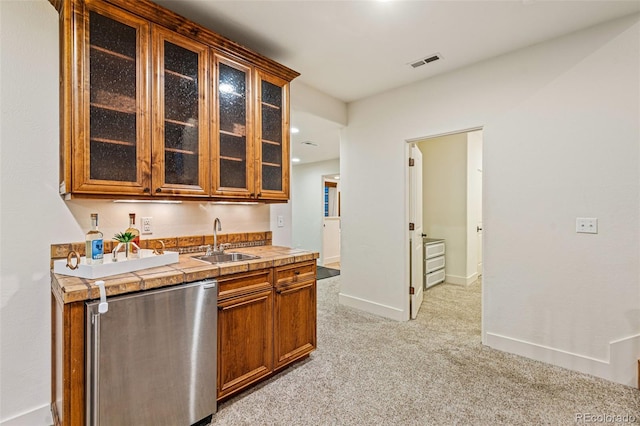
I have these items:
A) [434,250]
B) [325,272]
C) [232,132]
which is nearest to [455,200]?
[434,250]

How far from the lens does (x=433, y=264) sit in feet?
15.8

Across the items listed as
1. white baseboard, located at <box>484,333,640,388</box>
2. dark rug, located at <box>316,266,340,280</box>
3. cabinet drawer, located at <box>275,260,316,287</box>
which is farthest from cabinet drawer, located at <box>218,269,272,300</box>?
dark rug, located at <box>316,266,340,280</box>

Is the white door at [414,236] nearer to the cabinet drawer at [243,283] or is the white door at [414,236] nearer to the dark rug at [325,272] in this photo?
the cabinet drawer at [243,283]

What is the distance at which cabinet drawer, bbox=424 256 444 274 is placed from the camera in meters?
4.65

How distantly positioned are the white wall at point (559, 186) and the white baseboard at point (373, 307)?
0.90m

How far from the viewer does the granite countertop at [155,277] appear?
1.38 metres

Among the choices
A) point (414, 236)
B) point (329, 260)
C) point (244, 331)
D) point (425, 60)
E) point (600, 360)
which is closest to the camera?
point (244, 331)

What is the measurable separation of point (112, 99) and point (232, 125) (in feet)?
2.55

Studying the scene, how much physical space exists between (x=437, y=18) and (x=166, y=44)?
1907mm

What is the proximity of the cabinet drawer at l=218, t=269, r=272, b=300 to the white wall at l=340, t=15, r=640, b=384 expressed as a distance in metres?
2.08

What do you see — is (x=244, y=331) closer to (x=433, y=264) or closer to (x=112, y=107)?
(x=112, y=107)

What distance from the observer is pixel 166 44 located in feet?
6.47

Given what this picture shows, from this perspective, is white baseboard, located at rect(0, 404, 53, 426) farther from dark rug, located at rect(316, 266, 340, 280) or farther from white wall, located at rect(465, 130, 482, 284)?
white wall, located at rect(465, 130, 482, 284)

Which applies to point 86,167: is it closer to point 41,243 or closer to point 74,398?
point 41,243
